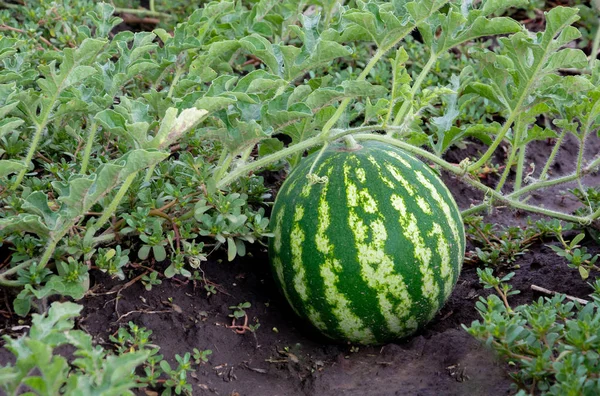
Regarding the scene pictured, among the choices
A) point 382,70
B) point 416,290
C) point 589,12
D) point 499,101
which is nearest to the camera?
point 416,290

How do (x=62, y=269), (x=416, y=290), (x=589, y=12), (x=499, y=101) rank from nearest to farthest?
1. (x=62, y=269)
2. (x=416, y=290)
3. (x=499, y=101)
4. (x=589, y=12)

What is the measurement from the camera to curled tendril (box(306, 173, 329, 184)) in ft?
8.60

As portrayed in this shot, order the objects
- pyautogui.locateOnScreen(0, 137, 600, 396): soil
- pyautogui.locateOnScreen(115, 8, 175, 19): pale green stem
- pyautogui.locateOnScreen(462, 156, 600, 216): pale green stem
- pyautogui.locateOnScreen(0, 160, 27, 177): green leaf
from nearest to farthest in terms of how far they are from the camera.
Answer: pyautogui.locateOnScreen(0, 160, 27, 177): green leaf → pyautogui.locateOnScreen(0, 137, 600, 396): soil → pyautogui.locateOnScreen(462, 156, 600, 216): pale green stem → pyautogui.locateOnScreen(115, 8, 175, 19): pale green stem

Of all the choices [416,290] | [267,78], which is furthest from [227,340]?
[267,78]

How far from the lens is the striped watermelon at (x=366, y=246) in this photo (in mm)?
2602

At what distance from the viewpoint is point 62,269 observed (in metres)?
2.46

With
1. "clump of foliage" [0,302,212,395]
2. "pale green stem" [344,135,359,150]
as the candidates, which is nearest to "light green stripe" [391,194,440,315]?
"pale green stem" [344,135,359,150]

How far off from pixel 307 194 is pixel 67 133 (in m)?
1.12

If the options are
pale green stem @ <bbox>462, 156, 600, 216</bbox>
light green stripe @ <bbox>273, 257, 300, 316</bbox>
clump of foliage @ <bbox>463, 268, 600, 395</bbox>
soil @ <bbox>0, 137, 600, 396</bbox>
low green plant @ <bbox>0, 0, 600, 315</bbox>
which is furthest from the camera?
pale green stem @ <bbox>462, 156, 600, 216</bbox>

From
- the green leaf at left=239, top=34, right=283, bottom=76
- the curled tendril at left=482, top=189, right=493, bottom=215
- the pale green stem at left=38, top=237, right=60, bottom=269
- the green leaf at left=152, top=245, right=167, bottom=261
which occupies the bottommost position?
the curled tendril at left=482, top=189, right=493, bottom=215

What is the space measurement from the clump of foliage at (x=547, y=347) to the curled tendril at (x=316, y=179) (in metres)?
0.71

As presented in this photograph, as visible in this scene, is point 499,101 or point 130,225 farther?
point 499,101

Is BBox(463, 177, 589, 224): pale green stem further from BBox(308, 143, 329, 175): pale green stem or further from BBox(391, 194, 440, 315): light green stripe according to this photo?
BBox(308, 143, 329, 175): pale green stem

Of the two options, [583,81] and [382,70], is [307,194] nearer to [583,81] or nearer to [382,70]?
[583,81]
